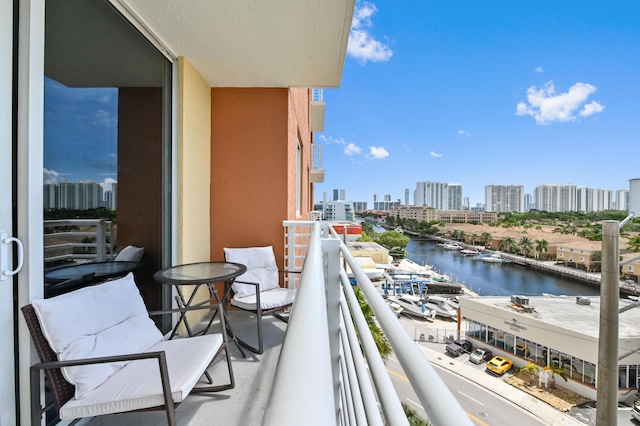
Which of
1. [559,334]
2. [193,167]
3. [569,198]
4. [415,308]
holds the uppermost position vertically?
[569,198]

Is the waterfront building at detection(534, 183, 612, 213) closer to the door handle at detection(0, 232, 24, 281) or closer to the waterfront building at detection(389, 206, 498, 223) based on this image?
the waterfront building at detection(389, 206, 498, 223)

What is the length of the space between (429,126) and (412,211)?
894 inches

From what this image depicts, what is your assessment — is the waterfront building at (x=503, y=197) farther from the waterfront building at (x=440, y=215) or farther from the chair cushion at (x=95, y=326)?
the chair cushion at (x=95, y=326)

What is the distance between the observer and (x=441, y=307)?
1442 cm

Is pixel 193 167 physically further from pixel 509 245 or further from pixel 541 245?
pixel 509 245

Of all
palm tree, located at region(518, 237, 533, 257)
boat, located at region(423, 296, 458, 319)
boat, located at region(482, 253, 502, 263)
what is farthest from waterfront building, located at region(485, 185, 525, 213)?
boat, located at region(423, 296, 458, 319)

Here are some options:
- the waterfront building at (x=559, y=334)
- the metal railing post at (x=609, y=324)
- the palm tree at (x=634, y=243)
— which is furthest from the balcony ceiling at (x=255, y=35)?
the waterfront building at (x=559, y=334)

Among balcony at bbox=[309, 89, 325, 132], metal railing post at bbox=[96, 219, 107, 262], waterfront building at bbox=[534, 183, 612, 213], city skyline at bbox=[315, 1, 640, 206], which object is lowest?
metal railing post at bbox=[96, 219, 107, 262]

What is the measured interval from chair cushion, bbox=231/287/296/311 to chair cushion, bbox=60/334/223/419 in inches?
29.0

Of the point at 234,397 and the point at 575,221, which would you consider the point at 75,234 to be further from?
the point at 575,221

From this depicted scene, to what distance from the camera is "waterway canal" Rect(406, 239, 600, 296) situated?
1213 centimetres

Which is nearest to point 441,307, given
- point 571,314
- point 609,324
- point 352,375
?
point 571,314

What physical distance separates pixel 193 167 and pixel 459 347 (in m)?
11.4

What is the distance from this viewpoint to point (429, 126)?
1550 inches
